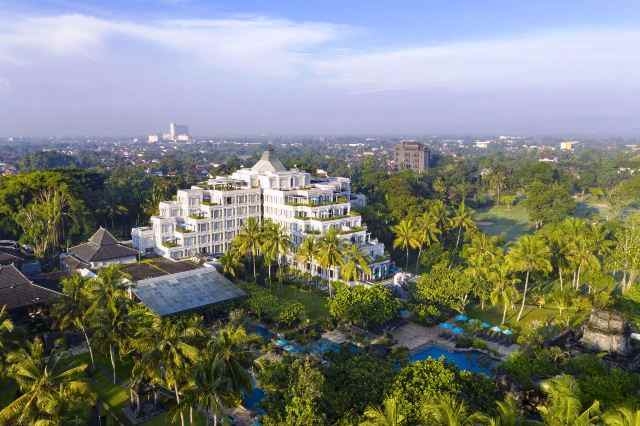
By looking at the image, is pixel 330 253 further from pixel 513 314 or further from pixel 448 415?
pixel 448 415

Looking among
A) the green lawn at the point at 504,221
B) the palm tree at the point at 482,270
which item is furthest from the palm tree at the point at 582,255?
the green lawn at the point at 504,221

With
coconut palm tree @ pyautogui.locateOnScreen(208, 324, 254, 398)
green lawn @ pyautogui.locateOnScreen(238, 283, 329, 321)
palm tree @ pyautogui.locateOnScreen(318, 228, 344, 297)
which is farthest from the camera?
palm tree @ pyautogui.locateOnScreen(318, 228, 344, 297)

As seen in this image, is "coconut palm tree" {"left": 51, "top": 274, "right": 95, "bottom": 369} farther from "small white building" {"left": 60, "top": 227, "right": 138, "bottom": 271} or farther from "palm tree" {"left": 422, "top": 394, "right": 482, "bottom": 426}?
"palm tree" {"left": 422, "top": 394, "right": 482, "bottom": 426}

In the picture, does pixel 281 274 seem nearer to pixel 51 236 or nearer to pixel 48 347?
pixel 48 347

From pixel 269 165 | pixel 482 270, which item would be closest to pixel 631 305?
pixel 482 270

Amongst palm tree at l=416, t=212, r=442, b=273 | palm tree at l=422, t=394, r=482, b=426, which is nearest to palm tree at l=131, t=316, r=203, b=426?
palm tree at l=422, t=394, r=482, b=426

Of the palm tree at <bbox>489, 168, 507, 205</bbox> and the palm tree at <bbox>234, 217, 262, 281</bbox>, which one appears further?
the palm tree at <bbox>489, 168, 507, 205</bbox>
